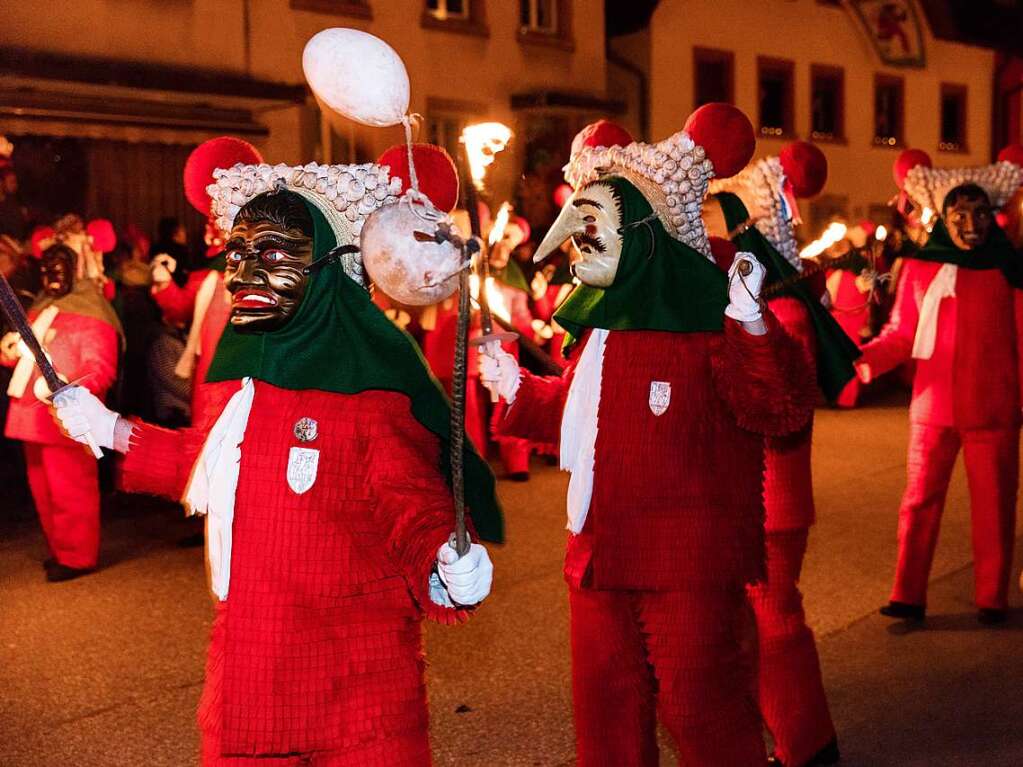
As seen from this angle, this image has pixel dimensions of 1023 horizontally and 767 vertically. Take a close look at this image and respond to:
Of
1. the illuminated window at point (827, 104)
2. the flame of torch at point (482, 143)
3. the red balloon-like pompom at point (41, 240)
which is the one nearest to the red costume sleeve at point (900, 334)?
the flame of torch at point (482, 143)

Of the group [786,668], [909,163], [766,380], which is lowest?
[786,668]

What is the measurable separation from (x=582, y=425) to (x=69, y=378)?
4432 millimetres

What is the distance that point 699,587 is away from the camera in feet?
12.3

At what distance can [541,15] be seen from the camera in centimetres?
2117

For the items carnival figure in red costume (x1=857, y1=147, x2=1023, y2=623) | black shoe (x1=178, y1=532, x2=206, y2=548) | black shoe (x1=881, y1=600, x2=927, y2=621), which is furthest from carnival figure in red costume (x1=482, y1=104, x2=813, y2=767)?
black shoe (x1=178, y1=532, x2=206, y2=548)

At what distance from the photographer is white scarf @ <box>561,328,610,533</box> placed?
12.9 ft

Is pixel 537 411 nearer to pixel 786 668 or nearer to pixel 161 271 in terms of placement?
pixel 786 668

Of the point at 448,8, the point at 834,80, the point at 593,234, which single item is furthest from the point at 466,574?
the point at 834,80

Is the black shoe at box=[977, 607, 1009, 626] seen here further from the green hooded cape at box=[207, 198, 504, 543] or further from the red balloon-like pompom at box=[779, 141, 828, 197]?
the green hooded cape at box=[207, 198, 504, 543]

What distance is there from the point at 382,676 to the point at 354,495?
1.39 feet

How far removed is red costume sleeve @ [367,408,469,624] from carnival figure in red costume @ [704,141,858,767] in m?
1.79

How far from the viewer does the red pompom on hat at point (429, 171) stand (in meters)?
3.30

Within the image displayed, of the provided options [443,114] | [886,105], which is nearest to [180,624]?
[443,114]

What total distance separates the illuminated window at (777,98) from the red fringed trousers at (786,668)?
2193 centimetres
